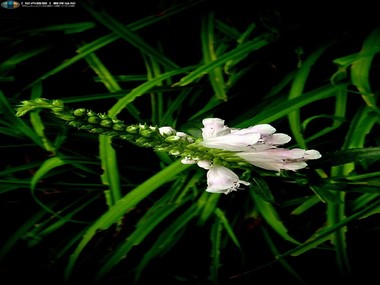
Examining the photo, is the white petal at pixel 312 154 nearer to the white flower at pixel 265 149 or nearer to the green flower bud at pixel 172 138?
the white flower at pixel 265 149

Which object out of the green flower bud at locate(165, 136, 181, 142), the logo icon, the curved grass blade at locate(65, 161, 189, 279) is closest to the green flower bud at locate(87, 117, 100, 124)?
the green flower bud at locate(165, 136, 181, 142)

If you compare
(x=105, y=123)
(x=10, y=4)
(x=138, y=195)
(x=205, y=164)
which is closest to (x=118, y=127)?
(x=105, y=123)

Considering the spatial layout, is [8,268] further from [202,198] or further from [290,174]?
[290,174]

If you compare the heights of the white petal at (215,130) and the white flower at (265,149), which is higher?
the white petal at (215,130)

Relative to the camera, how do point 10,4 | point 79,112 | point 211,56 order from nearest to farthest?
point 79,112 → point 211,56 → point 10,4

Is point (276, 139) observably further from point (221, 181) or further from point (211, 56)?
point (211, 56)

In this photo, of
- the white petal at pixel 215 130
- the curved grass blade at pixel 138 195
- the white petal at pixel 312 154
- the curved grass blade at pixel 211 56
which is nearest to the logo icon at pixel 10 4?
the curved grass blade at pixel 211 56

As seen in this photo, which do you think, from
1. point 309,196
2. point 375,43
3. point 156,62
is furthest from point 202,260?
point 375,43

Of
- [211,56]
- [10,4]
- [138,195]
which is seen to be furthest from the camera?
[10,4]

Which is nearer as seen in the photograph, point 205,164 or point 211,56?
point 205,164
